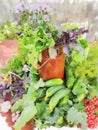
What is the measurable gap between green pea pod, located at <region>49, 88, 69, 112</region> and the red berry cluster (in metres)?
0.09

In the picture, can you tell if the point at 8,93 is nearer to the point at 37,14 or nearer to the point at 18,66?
the point at 18,66

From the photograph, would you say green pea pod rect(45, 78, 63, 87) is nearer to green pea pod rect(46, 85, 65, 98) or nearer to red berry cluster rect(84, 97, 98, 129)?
green pea pod rect(46, 85, 65, 98)

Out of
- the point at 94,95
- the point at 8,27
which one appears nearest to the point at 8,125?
the point at 94,95

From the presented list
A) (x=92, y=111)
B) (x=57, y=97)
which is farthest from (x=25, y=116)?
(x=92, y=111)

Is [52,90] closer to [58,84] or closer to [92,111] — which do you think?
[58,84]

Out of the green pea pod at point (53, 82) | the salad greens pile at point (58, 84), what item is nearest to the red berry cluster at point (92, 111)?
the salad greens pile at point (58, 84)

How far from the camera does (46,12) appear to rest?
141 inches

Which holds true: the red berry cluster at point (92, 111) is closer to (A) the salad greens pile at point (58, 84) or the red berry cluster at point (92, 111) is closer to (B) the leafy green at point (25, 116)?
(A) the salad greens pile at point (58, 84)

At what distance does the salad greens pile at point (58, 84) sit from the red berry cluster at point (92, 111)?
0.06 feet

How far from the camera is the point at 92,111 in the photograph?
1.44 meters

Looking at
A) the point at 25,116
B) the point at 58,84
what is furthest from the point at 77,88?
the point at 25,116

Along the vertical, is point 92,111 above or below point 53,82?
below

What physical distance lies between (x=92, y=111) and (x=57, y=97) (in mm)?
147

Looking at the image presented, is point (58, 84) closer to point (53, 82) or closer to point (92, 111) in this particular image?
point (53, 82)
